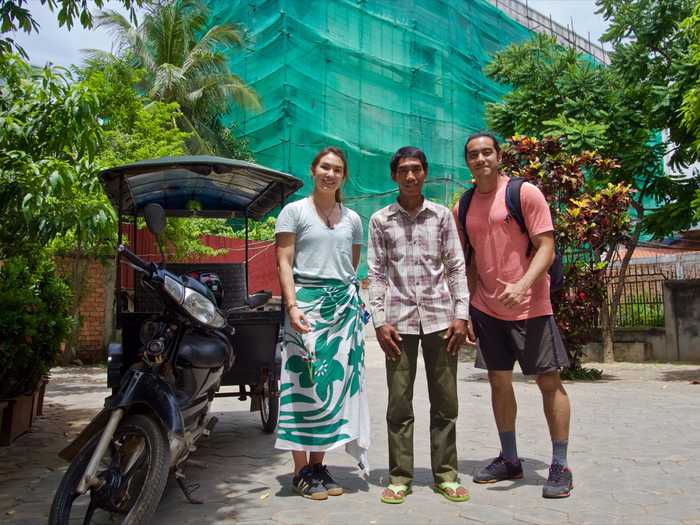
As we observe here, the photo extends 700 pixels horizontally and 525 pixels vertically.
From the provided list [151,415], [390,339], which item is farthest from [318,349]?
[151,415]

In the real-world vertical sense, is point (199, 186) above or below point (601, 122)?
below

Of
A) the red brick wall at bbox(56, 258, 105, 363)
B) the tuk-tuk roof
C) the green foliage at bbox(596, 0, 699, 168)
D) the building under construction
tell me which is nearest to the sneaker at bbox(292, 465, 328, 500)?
the tuk-tuk roof

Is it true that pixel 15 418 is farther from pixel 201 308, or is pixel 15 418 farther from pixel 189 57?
pixel 189 57

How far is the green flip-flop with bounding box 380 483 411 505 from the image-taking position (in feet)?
11.9

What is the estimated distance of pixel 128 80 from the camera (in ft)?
42.7

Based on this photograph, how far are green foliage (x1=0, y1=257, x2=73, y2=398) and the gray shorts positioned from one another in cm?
348

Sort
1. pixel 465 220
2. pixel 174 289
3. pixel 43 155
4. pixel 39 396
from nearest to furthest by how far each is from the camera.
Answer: pixel 174 289 → pixel 465 220 → pixel 43 155 → pixel 39 396

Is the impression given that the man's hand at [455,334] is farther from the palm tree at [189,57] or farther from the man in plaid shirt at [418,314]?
the palm tree at [189,57]

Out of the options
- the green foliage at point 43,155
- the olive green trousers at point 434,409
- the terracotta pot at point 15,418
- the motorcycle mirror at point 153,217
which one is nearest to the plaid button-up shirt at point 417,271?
the olive green trousers at point 434,409

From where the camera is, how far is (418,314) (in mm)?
3746

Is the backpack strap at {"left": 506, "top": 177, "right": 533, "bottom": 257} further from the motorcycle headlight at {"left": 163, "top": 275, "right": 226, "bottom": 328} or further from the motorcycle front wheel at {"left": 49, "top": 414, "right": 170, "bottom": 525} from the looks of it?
the motorcycle front wheel at {"left": 49, "top": 414, "right": 170, "bottom": 525}

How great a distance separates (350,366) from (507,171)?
271 inches

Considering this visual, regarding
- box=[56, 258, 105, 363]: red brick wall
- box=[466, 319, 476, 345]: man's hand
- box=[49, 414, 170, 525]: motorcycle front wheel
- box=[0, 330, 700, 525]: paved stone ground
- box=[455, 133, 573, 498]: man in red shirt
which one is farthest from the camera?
box=[56, 258, 105, 363]: red brick wall

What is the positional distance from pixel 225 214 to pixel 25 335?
2.20 m
